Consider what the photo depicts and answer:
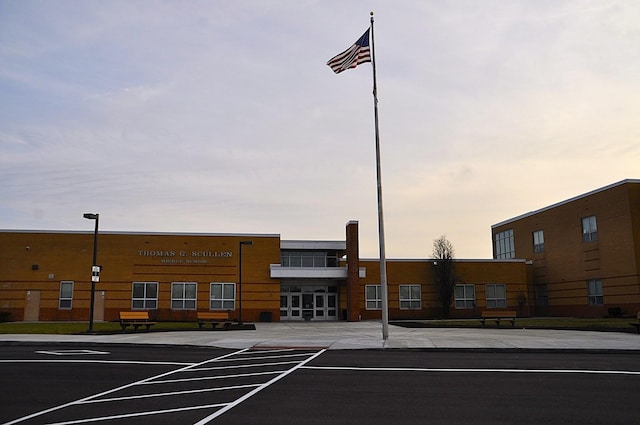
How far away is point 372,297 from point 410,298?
320 cm

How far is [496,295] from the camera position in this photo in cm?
4878

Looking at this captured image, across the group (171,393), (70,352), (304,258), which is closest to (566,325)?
(304,258)

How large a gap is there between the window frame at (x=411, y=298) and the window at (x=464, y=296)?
3.14 meters

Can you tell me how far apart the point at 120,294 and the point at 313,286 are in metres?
14.3

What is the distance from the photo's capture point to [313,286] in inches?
1820

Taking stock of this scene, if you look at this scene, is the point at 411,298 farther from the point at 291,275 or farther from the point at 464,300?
the point at 291,275

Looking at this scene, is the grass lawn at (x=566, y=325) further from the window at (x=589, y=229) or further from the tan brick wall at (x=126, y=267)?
the tan brick wall at (x=126, y=267)

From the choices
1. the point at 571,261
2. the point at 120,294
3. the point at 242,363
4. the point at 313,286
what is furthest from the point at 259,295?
the point at 242,363

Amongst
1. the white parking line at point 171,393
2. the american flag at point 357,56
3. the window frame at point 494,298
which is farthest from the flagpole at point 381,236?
the window frame at point 494,298

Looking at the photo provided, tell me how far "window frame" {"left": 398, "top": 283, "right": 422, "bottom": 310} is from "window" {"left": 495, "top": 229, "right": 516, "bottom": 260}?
540 inches

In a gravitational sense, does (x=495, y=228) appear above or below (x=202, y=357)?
above

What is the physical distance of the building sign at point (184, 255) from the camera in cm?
4316

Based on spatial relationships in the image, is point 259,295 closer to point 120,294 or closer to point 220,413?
point 120,294

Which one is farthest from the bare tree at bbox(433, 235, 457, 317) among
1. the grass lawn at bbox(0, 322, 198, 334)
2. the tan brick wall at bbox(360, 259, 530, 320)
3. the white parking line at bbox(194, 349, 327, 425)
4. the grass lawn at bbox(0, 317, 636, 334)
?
the white parking line at bbox(194, 349, 327, 425)
